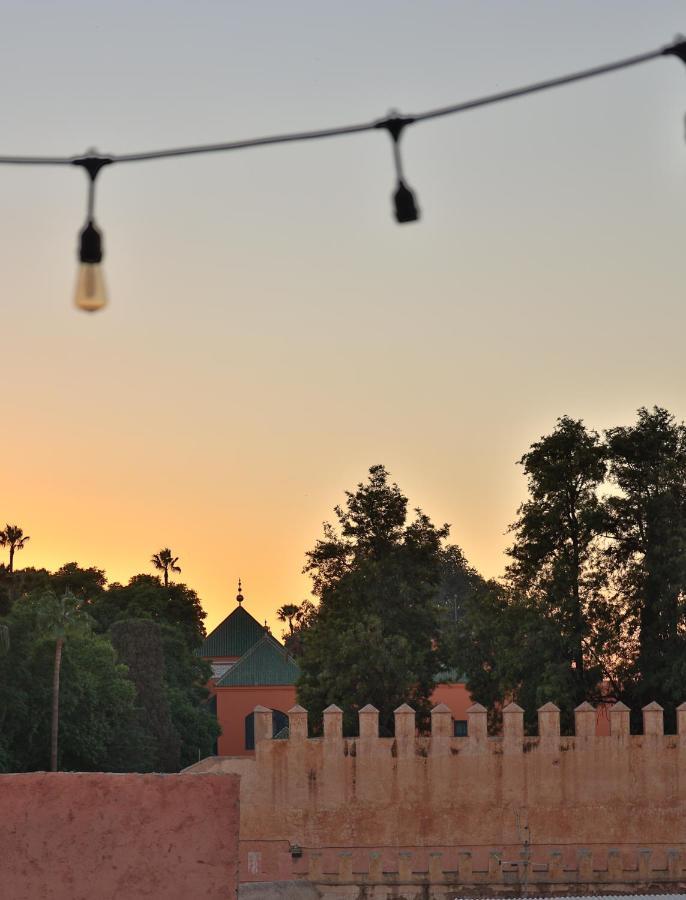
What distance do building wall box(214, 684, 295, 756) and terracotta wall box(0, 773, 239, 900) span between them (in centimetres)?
5239

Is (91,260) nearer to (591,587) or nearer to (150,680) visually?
(591,587)

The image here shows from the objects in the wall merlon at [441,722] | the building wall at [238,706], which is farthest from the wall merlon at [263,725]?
the building wall at [238,706]

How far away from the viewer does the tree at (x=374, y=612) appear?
124 feet

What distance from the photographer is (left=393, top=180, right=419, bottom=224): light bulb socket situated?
852cm

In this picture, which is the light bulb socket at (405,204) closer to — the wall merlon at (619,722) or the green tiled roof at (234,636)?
the wall merlon at (619,722)

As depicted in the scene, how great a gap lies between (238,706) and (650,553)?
31189mm

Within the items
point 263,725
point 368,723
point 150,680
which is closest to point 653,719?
point 368,723

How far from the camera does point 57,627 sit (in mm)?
43562

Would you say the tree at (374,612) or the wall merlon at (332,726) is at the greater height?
the tree at (374,612)

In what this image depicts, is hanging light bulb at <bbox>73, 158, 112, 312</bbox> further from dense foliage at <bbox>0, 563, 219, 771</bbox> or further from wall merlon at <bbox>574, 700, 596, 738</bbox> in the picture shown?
dense foliage at <bbox>0, 563, 219, 771</bbox>

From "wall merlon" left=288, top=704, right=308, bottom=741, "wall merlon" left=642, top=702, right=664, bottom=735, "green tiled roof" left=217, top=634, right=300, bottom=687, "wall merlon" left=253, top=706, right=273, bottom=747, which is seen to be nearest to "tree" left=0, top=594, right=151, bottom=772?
"wall merlon" left=253, top=706, right=273, bottom=747

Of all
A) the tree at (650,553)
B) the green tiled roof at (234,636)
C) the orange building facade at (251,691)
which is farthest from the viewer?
the green tiled roof at (234,636)

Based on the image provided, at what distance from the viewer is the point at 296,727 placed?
1218 inches

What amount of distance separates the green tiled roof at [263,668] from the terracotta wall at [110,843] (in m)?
52.2
